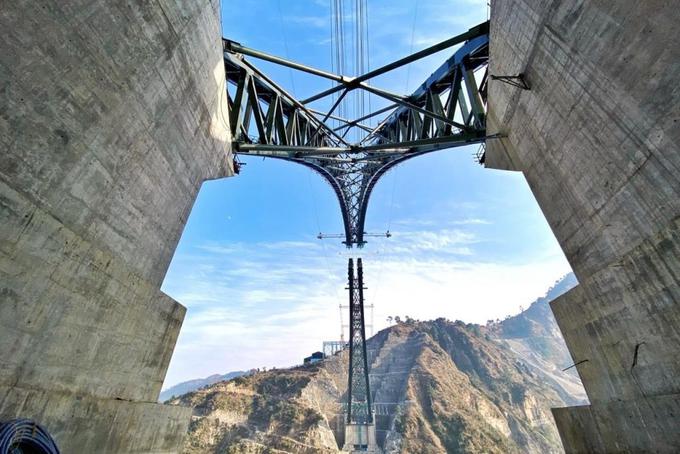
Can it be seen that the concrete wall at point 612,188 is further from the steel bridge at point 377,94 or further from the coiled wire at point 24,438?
the coiled wire at point 24,438

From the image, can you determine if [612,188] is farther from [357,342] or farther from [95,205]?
[357,342]

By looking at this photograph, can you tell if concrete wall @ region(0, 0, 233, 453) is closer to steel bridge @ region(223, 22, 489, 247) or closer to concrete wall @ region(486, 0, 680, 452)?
steel bridge @ region(223, 22, 489, 247)

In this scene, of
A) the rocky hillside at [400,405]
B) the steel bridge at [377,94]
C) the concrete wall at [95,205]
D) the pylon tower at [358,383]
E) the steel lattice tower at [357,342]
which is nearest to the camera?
the concrete wall at [95,205]

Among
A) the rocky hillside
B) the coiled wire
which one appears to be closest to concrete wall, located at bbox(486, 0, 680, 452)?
the coiled wire

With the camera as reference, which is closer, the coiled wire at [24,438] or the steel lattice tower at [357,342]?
the coiled wire at [24,438]

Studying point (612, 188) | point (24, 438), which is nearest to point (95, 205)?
point (24, 438)

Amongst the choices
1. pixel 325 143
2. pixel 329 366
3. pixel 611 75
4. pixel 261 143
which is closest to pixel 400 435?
pixel 329 366

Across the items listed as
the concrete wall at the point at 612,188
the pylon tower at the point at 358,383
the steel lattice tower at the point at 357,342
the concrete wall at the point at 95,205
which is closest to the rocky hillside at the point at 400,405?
the pylon tower at the point at 358,383
